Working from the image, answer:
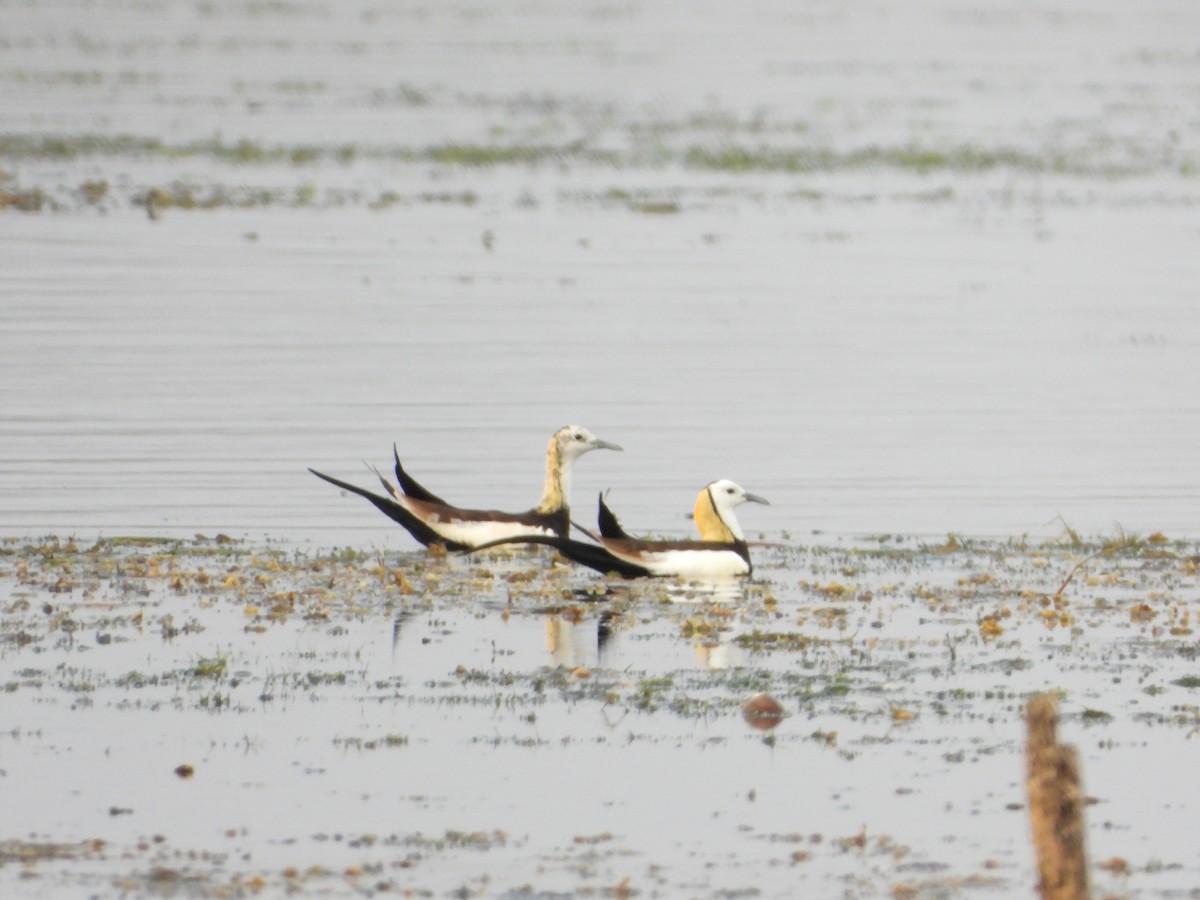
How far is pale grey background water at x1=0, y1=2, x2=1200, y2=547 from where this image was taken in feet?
61.2

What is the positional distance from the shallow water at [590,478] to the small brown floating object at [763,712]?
9cm

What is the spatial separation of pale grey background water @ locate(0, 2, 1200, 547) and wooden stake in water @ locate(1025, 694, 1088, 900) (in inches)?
409

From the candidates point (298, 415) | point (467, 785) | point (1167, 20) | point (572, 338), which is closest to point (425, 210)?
point (572, 338)

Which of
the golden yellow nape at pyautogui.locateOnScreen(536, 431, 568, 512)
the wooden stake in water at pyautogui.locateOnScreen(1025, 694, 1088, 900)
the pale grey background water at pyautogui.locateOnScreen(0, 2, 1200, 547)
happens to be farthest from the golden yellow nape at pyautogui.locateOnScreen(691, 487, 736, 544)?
the wooden stake in water at pyautogui.locateOnScreen(1025, 694, 1088, 900)

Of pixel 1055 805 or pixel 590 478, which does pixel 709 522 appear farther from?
pixel 1055 805

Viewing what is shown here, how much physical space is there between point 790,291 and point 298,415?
35.0 ft

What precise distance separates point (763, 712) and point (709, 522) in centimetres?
395

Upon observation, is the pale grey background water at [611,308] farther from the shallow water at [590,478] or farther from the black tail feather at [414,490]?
the black tail feather at [414,490]

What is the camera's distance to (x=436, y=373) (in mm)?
23672

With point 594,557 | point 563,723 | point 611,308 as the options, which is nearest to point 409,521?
point 594,557

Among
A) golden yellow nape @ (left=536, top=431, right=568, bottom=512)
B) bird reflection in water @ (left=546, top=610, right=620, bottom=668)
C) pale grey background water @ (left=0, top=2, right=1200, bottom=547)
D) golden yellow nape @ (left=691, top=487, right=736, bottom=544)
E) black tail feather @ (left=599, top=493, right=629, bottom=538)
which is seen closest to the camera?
bird reflection in water @ (left=546, top=610, right=620, bottom=668)

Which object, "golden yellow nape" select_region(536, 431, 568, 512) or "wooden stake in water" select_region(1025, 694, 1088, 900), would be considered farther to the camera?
"golden yellow nape" select_region(536, 431, 568, 512)

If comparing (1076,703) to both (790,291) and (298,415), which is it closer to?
(298,415)

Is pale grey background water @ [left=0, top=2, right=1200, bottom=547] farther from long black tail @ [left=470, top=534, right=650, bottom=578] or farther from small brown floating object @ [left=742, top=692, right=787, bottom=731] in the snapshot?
small brown floating object @ [left=742, top=692, right=787, bottom=731]
